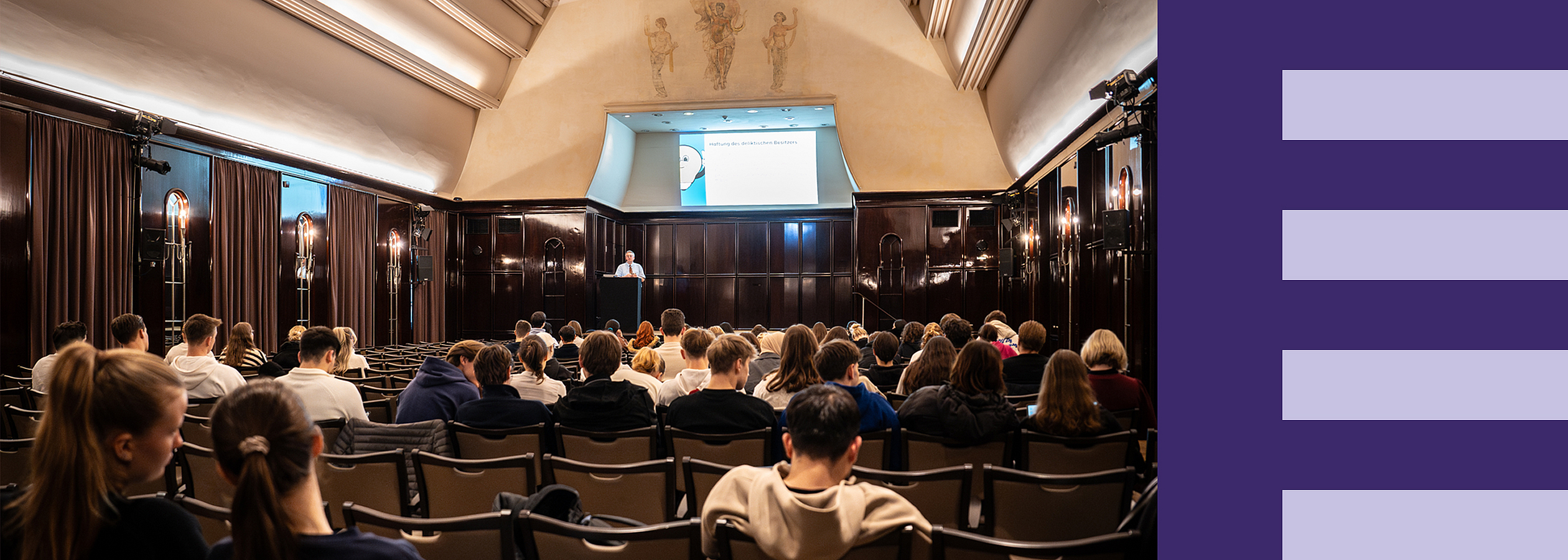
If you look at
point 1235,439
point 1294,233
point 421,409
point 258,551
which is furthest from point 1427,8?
point 421,409

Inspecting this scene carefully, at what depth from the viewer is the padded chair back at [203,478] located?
321 cm

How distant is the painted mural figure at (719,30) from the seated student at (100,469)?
44.9ft

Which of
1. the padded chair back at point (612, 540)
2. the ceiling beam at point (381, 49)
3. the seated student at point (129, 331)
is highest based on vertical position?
the ceiling beam at point (381, 49)

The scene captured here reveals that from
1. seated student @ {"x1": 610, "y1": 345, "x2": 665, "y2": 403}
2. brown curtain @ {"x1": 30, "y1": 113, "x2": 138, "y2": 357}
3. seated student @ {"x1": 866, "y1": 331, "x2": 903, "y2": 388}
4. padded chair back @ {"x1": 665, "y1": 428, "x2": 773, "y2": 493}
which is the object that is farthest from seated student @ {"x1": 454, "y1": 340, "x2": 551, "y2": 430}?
brown curtain @ {"x1": 30, "y1": 113, "x2": 138, "y2": 357}

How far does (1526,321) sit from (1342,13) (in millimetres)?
621

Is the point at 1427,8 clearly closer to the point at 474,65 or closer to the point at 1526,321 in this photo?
the point at 1526,321

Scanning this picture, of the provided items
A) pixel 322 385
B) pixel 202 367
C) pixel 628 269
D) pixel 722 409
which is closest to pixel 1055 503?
pixel 722 409

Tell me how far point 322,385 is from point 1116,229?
574 centimetres

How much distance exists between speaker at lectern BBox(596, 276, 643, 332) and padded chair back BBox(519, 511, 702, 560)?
1282cm

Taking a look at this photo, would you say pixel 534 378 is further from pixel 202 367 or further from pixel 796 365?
pixel 202 367

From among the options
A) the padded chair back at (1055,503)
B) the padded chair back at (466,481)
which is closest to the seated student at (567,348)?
the padded chair back at (466,481)

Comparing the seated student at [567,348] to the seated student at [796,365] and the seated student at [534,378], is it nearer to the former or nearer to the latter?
the seated student at [534,378]

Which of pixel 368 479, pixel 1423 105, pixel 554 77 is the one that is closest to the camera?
pixel 1423 105

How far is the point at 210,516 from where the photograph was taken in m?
2.22
